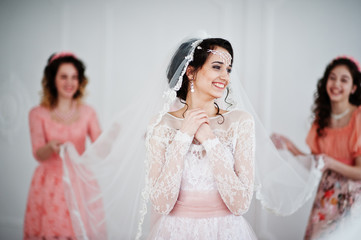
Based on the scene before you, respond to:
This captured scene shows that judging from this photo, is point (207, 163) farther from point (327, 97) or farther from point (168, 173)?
point (327, 97)

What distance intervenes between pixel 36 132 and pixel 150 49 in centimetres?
136

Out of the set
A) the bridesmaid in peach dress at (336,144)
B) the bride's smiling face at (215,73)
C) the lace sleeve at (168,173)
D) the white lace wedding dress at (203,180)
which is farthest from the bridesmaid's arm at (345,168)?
the lace sleeve at (168,173)

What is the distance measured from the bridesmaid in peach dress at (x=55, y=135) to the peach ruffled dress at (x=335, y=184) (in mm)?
1665

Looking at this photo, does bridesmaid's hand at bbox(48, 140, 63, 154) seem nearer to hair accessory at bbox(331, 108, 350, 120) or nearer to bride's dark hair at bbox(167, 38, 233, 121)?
bride's dark hair at bbox(167, 38, 233, 121)

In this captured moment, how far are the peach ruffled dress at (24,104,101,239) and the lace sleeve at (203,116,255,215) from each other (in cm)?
146

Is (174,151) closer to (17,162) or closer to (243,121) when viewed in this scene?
(243,121)

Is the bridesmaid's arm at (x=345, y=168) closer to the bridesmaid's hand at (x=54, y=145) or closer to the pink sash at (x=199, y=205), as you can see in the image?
the pink sash at (x=199, y=205)

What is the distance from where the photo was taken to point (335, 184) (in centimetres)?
232

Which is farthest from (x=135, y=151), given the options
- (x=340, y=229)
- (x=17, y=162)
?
(x=17, y=162)

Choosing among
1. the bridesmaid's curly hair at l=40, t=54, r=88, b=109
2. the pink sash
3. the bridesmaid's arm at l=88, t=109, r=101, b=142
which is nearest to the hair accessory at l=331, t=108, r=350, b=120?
the pink sash

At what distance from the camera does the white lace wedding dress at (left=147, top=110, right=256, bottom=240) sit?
1364mm

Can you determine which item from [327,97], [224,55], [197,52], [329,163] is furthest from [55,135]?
[327,97]

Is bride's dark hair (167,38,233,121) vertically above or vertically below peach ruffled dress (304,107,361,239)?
above

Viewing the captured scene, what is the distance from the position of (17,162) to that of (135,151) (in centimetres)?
201
